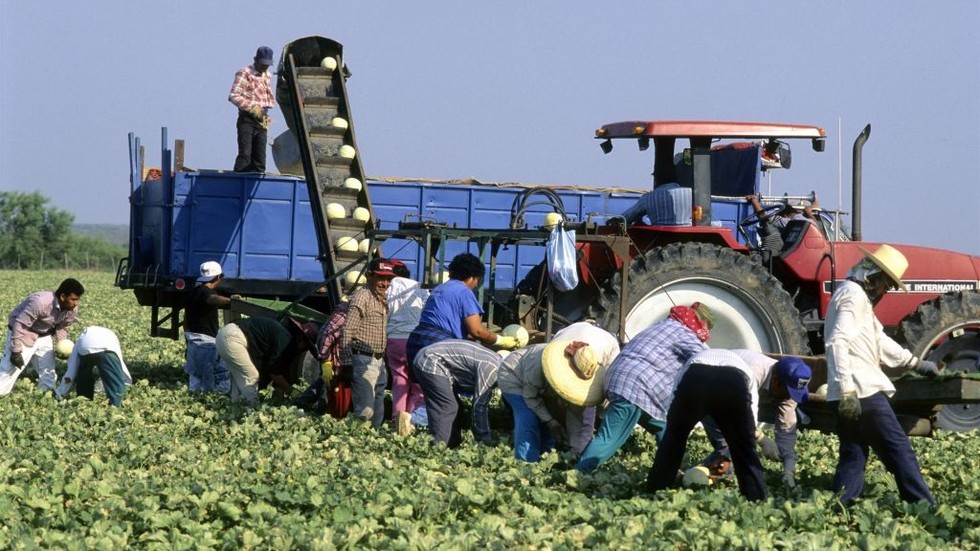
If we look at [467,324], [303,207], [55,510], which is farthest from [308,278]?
[55,510]

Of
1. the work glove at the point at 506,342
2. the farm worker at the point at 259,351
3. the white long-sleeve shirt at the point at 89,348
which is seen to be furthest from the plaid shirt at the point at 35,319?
the work glove at the point at 506,342

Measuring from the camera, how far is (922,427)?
10.6 metres

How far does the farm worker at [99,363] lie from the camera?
43.1 feet

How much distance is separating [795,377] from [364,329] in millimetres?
4080

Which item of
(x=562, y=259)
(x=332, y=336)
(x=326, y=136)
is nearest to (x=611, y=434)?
(x=562, y=259)

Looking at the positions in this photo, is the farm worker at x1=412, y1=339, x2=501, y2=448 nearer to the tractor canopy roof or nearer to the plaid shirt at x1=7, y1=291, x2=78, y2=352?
the tractor canopy roof

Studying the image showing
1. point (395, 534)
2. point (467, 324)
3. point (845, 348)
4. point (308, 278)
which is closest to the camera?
point (395, 534)

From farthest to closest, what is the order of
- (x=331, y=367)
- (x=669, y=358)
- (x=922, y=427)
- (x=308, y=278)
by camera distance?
(x=308, y=278) → (x=331, y=367) → (x=922, y=427) → (x=669, y=358)

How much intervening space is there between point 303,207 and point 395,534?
875 centimetres

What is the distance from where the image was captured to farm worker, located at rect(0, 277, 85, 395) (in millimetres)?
14070

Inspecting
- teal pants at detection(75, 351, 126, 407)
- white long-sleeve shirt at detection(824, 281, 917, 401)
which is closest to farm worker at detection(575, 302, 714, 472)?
white long-sleeve shirt at detection(824, 281, 917, 401)

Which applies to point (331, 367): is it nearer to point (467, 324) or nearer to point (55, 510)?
point (467, 324)

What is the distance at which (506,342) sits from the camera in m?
11.7

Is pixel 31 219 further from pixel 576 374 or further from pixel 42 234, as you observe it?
pixel 576 374
